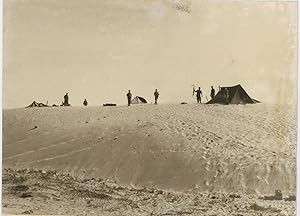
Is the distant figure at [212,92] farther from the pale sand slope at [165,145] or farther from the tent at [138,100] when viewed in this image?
the tent at [138,100]

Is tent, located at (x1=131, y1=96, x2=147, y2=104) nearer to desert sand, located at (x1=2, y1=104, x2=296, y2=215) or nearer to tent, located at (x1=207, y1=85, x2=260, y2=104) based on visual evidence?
desert sand, located at (x1=2, y1=104, x2=296, y2=215)

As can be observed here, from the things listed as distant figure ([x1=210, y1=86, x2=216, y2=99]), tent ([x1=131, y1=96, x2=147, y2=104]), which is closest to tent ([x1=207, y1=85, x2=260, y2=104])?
distant figure ([x1=210, y1=86, x2=216, y2=99])

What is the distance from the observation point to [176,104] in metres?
1.53

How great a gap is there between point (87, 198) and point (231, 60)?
0.54 meters

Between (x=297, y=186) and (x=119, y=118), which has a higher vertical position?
(x=119, y=118)

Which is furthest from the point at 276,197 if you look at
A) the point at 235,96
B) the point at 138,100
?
the point at 138,100

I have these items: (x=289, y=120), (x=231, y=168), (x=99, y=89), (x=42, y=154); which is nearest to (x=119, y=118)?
(x=99, y=89)

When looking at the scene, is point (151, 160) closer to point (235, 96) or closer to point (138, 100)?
point (138, 100)

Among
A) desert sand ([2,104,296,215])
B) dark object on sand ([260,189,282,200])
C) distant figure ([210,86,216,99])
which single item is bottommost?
dark object on sand ([260,189,282,200])

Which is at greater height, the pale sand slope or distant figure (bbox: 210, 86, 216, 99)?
distant figure (bbox: 210, 86, 216, 99)

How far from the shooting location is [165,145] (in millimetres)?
1530

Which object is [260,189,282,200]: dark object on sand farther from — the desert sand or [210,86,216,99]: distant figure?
[210,86,216,99]: distant figure

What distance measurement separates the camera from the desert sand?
1.51 m

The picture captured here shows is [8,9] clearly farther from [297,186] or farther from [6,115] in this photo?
[297,186]
